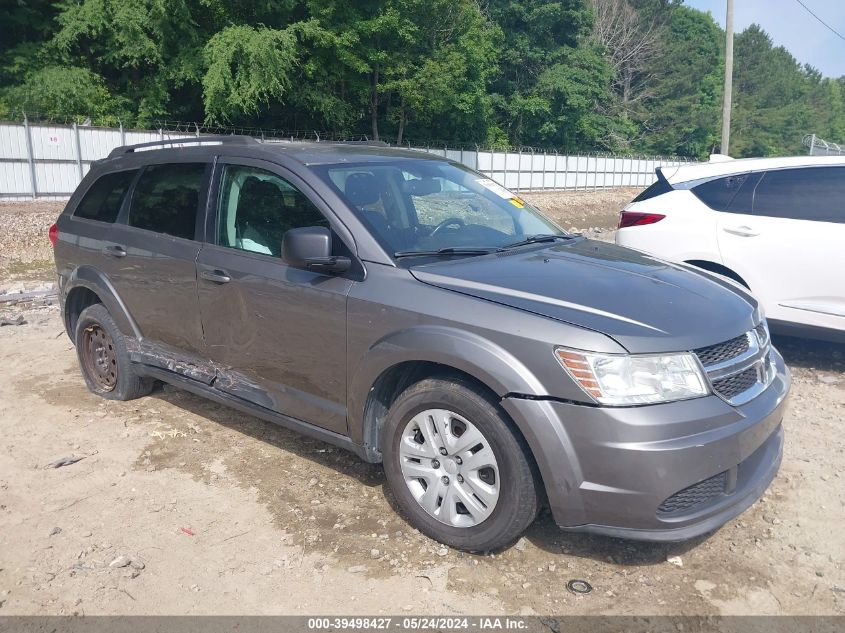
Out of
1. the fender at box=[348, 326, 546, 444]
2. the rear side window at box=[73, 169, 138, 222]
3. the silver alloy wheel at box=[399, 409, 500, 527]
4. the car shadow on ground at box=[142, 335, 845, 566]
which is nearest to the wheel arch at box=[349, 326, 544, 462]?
the fender at box=[348, 326, 546, 444]

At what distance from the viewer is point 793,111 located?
93.4 meters

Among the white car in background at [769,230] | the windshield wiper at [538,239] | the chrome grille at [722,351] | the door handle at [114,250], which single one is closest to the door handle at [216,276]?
the door handle at [114,250]

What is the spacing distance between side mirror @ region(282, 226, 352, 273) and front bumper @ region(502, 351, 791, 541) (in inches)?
44.0

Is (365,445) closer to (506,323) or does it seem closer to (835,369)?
(506,323)

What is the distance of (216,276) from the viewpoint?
4.08 meters

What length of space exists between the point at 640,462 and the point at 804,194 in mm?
4161

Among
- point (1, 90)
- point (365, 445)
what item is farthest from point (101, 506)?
point (1, 90)

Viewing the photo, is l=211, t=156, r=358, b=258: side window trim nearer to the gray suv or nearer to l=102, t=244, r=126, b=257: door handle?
the gray suv

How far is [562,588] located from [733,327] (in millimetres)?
1385

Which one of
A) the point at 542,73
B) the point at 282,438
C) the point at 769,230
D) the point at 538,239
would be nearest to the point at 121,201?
the point at 282,438

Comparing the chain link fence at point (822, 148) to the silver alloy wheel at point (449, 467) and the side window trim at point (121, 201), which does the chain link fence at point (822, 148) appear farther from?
the silver alloy wheel at point (449, 467)

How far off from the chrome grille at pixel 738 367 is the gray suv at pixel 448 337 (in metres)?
0.01

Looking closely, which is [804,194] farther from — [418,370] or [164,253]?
[164,253]

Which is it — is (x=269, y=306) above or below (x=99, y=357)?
above
